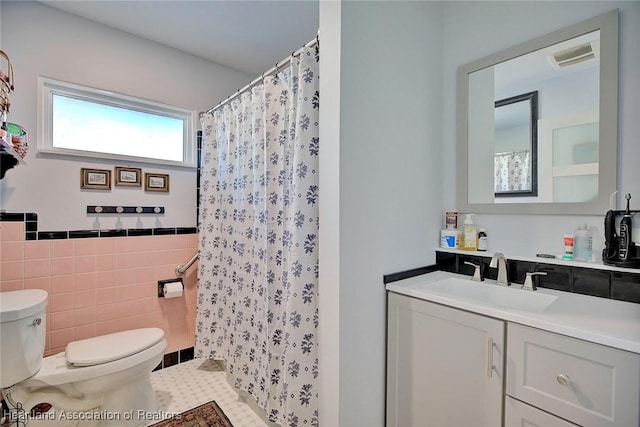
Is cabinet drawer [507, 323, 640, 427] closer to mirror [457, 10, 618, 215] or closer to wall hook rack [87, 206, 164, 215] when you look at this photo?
mirror [457, 10, 618, 215]

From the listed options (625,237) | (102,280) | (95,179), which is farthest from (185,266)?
(625,237)

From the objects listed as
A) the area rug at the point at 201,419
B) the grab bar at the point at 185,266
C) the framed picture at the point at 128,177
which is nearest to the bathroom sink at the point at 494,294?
the area rug at the point at 201,419

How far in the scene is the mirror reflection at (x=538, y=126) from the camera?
1206 millimetres

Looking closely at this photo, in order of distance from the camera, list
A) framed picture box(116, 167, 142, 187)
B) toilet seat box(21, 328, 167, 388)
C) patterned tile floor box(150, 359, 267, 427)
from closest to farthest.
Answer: toilet seat box(21, 328, 167, 388) → patterned tile floor box(150, 359, 267, 427) → framed picture box(116, 167, 142, 187)

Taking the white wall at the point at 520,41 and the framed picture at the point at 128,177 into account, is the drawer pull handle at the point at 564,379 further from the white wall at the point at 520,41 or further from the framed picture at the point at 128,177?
the framed picture at the point at 128,177

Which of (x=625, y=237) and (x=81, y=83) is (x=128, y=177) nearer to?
(x=81, y=83)

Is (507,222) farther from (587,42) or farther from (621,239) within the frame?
(587,42)

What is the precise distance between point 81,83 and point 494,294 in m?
2.70

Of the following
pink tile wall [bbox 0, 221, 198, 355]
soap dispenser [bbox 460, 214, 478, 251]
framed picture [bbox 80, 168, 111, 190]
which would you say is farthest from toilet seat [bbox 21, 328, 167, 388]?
soap dispenser [bbox 460, 214, 478, 251]

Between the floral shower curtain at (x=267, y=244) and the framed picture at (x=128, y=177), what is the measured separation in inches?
18.2

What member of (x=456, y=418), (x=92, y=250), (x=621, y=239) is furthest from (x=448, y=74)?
(x=92, y=250)

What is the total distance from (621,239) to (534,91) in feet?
2.40

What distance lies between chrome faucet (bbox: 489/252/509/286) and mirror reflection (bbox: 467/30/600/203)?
11.5 inches

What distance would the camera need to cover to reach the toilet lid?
1.49 metres
